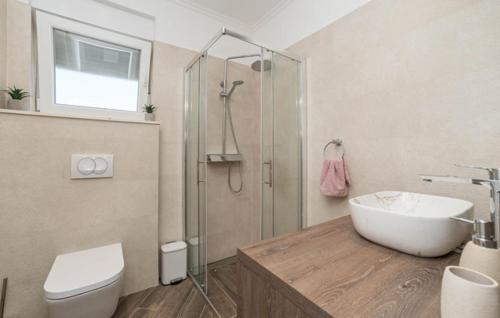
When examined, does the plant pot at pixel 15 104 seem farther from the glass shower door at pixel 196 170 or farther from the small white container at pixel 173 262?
the small white container at pixel 173 262

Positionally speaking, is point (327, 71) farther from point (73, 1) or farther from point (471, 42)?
point (73, 1)

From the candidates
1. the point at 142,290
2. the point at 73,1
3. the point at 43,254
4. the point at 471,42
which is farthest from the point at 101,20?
the point at 471,42

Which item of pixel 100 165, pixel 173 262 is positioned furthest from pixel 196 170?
pixel 173 262

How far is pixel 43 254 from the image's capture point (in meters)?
1.39

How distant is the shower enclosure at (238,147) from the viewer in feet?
5.90

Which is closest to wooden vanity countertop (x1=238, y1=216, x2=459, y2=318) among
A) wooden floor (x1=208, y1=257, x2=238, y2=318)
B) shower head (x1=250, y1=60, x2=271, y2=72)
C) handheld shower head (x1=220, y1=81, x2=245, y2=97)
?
wooden floor (x1=208, y1=257, x2=238, y2=318)

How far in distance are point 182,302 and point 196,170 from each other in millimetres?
1036

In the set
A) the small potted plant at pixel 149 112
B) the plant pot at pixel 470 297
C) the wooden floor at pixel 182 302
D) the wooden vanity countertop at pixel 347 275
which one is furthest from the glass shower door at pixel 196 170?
the plant pot at pixel 470 297

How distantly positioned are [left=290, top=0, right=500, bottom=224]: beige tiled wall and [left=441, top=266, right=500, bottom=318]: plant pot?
2.60 feet

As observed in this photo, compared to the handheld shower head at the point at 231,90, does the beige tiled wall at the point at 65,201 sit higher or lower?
lower

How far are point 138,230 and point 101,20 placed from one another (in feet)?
5.75

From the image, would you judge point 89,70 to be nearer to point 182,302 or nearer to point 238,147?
point 238,147

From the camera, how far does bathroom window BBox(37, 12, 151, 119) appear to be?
5.11ft

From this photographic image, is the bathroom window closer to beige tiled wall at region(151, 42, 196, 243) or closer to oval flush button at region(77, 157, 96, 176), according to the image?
beige tiled wall at region(151, 42, 196, 243)
